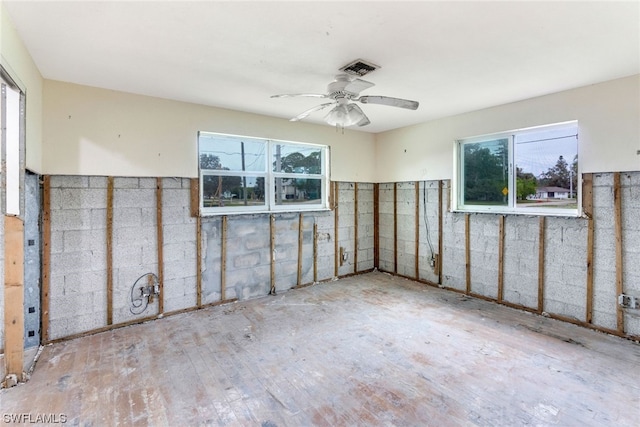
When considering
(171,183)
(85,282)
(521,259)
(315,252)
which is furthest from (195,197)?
(521,259)

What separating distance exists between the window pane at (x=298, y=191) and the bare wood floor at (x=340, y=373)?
1827 millimetres

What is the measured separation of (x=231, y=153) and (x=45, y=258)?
234 cm

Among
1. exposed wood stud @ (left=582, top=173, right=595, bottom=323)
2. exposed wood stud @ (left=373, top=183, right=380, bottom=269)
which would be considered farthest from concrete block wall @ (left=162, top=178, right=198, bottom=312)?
exposed wood stud @ (left=582, top=173, right=595, bottom=323)

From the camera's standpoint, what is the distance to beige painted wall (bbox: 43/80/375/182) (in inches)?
125

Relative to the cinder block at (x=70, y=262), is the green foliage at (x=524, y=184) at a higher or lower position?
higher

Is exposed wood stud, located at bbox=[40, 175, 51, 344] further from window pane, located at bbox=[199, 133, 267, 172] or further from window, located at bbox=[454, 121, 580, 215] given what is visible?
window, located at bbox=[454, 121, 580, 215]

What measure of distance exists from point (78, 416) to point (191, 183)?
8.32 ft

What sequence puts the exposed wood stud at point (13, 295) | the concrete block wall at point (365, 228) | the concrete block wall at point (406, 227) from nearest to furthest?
the exposed wood stud at point (13, 295) < the concrete block wall at point (406, 227) < the concrete block wall at point (365, 228)

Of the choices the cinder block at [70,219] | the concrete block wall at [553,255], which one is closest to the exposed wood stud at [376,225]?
the concrete block wall at [553,255]

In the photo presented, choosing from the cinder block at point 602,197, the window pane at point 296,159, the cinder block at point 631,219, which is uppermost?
the window pane at point 296,159

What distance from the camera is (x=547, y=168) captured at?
12.7 feet

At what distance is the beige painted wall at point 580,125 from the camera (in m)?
3.12

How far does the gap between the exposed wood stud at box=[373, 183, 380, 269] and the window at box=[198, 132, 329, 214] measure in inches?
44.4

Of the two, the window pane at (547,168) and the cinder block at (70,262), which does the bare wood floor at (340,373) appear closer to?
the cinder block at (70,262)
